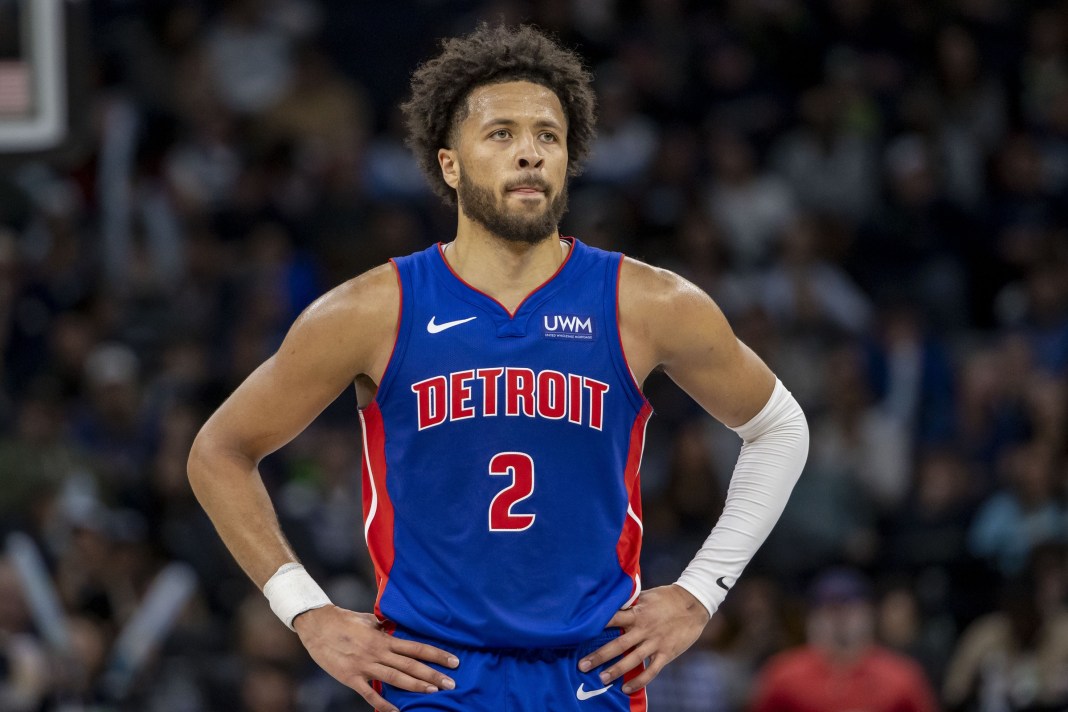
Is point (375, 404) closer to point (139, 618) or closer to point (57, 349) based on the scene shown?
point (139, 618)

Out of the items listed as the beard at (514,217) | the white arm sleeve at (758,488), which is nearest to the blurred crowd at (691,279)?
the white arm sleeve at (758,488)

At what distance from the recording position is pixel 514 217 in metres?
4.38

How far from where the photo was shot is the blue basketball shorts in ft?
13.9

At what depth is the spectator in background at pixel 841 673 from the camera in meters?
9.07

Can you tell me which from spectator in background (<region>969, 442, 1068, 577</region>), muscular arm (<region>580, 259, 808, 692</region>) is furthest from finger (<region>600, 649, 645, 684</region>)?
spectator in background (<region>969, 442, 1068, 577</region>)

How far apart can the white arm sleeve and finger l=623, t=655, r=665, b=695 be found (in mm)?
316

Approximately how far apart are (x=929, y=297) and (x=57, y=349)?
6131mm

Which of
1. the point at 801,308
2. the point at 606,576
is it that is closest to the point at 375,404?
the point at 606,576

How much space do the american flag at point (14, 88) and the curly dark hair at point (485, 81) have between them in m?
2.21

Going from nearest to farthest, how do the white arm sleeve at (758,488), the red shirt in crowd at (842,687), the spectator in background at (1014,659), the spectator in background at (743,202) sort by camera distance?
the white arm sleeve at (758,488), the red shirt in crowd at (842,687), the spectator in background at (1014,659), the spectator in background at (743,202)

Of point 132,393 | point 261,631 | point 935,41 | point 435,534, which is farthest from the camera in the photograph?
point 935,41

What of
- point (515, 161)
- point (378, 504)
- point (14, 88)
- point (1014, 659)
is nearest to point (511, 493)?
point (378, 504)

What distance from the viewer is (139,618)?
9.81 metres

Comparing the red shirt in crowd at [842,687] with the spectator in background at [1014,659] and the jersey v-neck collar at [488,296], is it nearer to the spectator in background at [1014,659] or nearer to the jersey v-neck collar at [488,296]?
the spectator in background at [1014,659]
